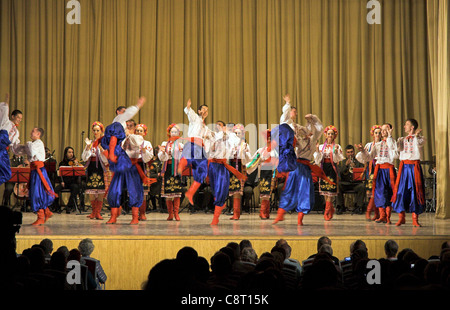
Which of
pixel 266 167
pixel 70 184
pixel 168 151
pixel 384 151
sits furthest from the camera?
pixel 70 184

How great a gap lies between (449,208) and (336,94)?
3.79 metres

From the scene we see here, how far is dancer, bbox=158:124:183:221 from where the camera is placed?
823cm

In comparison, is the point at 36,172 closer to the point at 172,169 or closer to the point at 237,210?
the point at 172,169

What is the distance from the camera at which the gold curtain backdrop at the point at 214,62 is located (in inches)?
469

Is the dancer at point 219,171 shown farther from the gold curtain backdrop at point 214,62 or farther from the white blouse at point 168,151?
the gold curtain backdrop at point 214,62

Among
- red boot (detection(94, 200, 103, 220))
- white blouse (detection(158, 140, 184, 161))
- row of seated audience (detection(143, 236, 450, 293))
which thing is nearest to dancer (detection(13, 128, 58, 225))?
red boot (detection(94, 200, 103, 220))

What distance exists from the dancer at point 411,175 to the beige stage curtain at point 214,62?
452 centimetres

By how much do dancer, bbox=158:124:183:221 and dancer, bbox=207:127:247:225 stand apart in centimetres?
79

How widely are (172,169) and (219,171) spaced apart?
45.3 inches

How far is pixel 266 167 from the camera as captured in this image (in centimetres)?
907

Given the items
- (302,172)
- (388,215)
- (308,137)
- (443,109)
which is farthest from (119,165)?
(443,109)

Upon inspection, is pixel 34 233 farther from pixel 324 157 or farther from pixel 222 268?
pixel 324 157

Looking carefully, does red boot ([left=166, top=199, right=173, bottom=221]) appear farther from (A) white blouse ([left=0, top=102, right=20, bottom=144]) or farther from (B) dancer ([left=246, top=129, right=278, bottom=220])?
(A) white blouse ([left=0, top=102, right=20, bottom=144])

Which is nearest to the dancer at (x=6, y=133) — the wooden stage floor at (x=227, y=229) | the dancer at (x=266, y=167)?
the wooden stage floor at (x=227, y=229)
